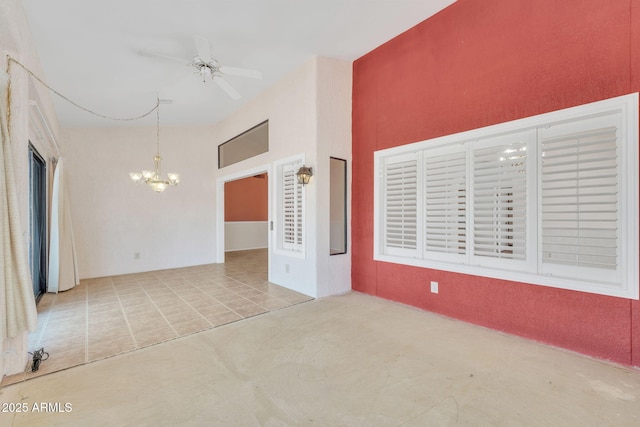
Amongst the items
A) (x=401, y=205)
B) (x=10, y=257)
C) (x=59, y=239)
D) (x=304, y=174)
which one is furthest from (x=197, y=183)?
(x=401, y=205)

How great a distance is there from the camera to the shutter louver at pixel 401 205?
371 cm

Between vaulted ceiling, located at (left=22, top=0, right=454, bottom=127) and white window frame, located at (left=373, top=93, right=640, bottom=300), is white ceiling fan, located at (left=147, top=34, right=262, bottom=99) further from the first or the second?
white window frame, located at (left=373, top=93, right=640, bottom=300)

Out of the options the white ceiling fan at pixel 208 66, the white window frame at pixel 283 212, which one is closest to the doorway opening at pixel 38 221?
the white ceiling fan at pixel 208 66

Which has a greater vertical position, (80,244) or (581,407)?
(80,244)

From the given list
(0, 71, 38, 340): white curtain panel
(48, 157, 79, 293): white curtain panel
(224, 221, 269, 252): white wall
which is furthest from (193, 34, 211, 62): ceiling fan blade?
(224, 221, 269, 252): white wall

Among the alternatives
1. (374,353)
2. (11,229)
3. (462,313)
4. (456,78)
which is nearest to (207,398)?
(374,353)

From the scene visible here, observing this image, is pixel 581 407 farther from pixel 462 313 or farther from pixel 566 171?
pixel 566 171

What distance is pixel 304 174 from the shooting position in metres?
4.07

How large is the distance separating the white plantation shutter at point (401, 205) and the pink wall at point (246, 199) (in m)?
5.72

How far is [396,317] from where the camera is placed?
11.0 ft

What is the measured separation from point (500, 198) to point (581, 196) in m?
0.63

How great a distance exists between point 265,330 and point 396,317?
5.20 feet

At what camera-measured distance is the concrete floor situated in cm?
172

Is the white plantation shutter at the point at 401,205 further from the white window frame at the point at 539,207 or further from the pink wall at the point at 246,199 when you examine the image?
the pink wall at the point at 246,199
